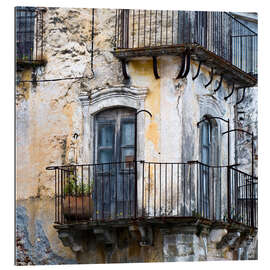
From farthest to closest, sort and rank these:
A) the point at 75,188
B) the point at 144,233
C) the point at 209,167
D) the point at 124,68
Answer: the point at 209,167 < the point at 124,68 < the point at 75,188 < the point at 144,233

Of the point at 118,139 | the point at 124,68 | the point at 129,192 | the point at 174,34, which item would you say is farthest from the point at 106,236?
the point at 174,34

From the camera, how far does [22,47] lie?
1123 cm

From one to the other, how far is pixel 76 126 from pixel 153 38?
4.14ft

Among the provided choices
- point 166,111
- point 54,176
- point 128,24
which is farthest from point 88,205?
point 128,24

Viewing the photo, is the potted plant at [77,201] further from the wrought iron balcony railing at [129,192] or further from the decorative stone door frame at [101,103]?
the decorative stone door frame at [101,103]

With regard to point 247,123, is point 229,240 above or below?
below

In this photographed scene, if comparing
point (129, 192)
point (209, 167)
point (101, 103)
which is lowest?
point (129, 192)

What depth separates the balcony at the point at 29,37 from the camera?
11.1 m

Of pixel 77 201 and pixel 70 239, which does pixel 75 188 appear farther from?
pixel 70 239

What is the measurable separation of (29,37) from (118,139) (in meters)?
1.45

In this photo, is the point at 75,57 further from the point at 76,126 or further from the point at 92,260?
the point at 92,260

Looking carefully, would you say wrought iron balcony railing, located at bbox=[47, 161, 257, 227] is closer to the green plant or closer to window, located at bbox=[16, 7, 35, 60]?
the green plant

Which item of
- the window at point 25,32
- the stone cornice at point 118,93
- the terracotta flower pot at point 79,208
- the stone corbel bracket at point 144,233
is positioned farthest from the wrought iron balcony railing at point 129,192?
the window at point 25,32

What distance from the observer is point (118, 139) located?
1140cm
